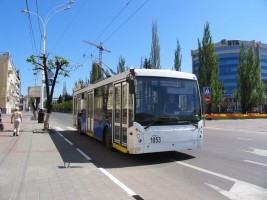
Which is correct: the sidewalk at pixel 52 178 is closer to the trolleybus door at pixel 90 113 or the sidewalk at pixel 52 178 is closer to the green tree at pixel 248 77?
the trolleybus door at pixel 90 113

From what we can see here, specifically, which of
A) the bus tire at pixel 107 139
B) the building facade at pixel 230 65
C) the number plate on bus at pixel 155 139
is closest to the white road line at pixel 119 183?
the number plate on bus at pixel 155 139

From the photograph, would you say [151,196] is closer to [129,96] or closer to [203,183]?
[203,183]

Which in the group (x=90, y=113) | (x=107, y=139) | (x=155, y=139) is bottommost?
(x=107, y=139)

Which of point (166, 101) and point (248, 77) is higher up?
point (248, 77)

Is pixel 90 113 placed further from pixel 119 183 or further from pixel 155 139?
pixel 119 183

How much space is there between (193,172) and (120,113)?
3.42m

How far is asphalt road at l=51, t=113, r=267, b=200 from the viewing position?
6.44m

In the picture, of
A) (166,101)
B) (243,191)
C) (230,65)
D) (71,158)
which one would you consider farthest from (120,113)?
(230,65)

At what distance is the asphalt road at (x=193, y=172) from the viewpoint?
21.1 feet

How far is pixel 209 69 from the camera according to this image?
5094 cm

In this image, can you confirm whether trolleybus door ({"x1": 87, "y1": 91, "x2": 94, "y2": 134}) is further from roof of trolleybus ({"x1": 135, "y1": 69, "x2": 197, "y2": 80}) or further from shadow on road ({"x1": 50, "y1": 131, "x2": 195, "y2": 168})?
roof of trolleybus ({"x1": 135, "y1": 69, "x2": 197, "y2": 80})

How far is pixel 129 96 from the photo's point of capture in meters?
9.90

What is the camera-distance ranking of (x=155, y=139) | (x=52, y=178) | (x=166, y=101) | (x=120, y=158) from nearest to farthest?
(x=52, y=178), (x=155, y=139), (x=166, y=101), (x=120, y=158)

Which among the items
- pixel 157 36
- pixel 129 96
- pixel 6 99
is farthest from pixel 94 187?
pixel 6 99
